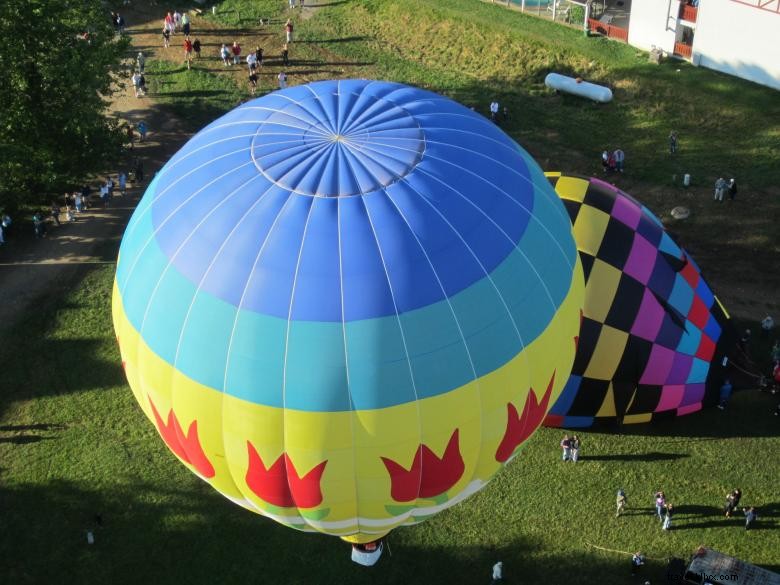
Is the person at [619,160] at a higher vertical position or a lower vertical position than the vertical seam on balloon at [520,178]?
lower

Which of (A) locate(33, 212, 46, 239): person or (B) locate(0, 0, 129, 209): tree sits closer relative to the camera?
(B) locate(0, 0, 129, 209): tree

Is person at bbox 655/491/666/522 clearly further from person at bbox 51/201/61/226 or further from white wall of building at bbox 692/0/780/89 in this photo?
person at bbox 51/201/61/226

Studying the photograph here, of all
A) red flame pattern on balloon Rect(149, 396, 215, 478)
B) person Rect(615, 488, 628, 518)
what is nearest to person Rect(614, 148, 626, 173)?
person Rect(615, 488, 628, 518)

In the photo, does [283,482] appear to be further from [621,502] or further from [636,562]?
[621,502]

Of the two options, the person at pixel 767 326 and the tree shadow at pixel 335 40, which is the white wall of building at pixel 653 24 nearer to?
the tree shadow at pixel 335 40

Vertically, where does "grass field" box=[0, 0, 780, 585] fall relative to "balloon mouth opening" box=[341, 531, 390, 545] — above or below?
below

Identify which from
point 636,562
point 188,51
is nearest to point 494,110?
point 188,51

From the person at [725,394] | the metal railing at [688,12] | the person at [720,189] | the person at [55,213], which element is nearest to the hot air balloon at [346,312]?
the person at [725,394]
